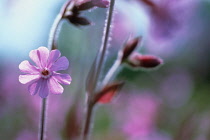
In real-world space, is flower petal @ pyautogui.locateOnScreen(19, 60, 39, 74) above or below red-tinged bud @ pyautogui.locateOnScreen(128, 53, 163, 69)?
above

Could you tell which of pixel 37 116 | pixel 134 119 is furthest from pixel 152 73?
pixel 37 116

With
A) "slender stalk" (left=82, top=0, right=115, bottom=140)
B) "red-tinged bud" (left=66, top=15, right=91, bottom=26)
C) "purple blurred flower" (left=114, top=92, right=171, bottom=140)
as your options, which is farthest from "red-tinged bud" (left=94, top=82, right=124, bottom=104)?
"purple blurred flower" (left=114, top=92, right=171, bottom=140)

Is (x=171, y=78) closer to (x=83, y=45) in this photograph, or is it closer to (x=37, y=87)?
(x=83, y=45)

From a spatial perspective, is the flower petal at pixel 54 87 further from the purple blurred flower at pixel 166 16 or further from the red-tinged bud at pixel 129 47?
the purple blurred flower at pixel 166 16

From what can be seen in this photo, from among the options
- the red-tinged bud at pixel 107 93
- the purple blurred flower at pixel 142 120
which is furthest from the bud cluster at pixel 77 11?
the purple blurred flower at pixel 142 120

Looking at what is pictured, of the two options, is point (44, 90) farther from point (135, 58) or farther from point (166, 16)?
point (166, 16)

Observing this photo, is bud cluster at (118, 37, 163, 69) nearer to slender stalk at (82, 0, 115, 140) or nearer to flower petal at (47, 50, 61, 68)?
slender stalk at (82, 0, 115, 140)

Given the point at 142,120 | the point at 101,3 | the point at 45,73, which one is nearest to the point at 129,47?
the point at 101,3
